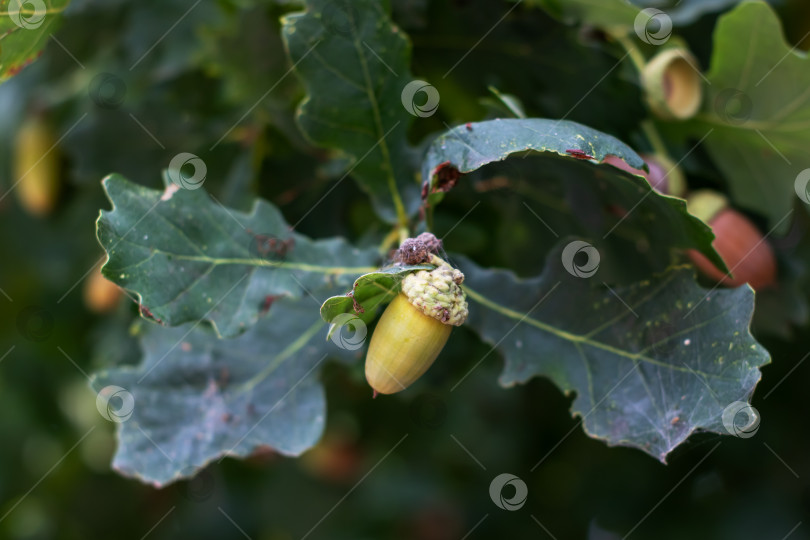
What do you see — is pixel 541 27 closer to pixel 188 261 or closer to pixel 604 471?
pixel 188 261

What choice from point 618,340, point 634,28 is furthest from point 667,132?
point 618,340
